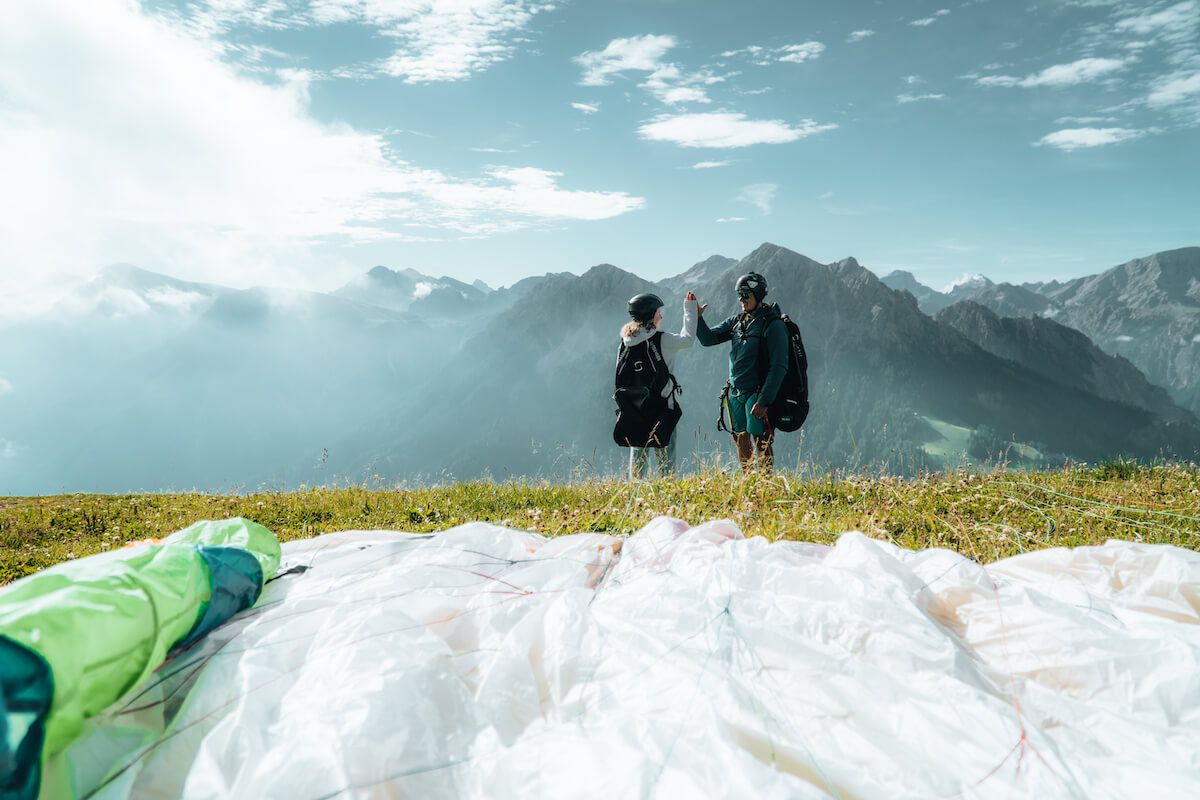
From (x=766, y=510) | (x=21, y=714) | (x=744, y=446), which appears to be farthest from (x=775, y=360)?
(x=21, y=714)

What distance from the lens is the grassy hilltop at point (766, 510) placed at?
544 cm

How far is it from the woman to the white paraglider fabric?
16.9ft

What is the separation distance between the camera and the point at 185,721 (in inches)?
83.2

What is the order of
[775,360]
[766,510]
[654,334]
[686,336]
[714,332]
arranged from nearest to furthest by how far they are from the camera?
1. [766,510]
2. [775,360]
3. [654,334]
4. [686,336]
5. [714,332]

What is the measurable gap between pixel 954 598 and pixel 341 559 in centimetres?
336

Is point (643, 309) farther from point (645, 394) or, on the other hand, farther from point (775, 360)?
point (775, 360)

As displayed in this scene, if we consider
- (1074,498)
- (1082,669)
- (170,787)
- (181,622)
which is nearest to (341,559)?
(181,622)

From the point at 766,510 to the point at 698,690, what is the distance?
4.03 meters

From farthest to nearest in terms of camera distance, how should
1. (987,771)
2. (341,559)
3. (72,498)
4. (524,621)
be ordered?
(72,498), (341,559), (524,621), (987,771)

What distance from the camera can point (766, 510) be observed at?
603 centimetres

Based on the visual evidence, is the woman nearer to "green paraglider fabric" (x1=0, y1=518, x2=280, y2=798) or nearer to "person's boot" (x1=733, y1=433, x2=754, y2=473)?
"person's boot" (x1=733, y1=433, x2=754, y2=473)

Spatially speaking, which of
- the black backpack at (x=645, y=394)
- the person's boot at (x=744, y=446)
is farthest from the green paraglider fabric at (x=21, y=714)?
the person's boot at (x=744, y=446)

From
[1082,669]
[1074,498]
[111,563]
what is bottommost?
[1074,498]

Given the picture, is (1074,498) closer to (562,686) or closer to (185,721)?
(562,686)
